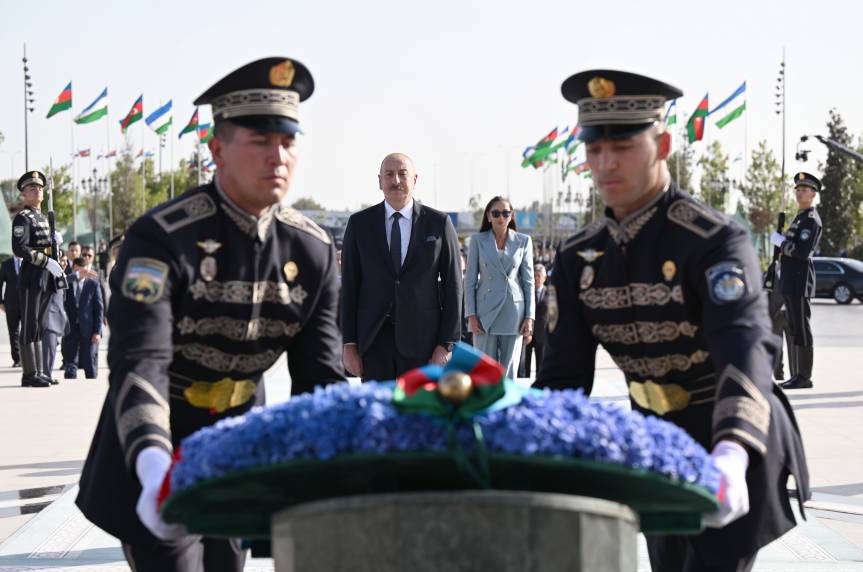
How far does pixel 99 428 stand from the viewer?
3.88 m

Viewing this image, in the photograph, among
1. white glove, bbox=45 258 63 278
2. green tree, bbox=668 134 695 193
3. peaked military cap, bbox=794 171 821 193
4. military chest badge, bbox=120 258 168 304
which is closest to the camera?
military chest badge, bbox=120 258 168 304

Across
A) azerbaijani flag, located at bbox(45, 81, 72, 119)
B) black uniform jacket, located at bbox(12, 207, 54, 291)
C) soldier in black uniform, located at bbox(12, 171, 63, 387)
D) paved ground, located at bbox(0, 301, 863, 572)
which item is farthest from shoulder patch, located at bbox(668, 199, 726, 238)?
azerbaijani flag, located at bbox(45, 81, 72, 119)

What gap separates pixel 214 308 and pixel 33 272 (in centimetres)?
1322

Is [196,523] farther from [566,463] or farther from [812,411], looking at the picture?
[812,411]

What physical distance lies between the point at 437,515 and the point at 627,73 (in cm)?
196

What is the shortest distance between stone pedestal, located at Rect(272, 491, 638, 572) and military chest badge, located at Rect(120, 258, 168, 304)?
4.77 ft

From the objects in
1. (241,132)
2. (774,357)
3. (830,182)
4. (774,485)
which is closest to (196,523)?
(241,132)

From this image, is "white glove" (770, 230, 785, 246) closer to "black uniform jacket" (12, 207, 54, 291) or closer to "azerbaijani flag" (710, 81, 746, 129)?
"black uniform jacket" (12, 207, 54, 291)

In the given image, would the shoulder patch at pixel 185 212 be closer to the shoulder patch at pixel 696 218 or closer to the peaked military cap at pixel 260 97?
the peaked military cap at pixel 260 97

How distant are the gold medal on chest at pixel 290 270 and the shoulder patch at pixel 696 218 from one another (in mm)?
1043

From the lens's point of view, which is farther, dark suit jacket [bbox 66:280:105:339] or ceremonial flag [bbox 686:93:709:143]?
ceremonial flag [bbox 686:93:709:143]

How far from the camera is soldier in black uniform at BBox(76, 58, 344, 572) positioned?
11.7ft

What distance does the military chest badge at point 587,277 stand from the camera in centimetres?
403

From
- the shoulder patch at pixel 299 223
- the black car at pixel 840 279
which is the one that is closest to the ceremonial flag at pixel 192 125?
the black car at pixel 840 279
